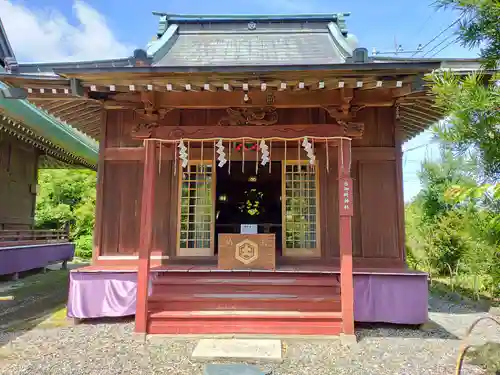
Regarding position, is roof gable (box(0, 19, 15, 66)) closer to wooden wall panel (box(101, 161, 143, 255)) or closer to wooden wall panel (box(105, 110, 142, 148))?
wooden wall panel (box(105, 110, 142, 148))

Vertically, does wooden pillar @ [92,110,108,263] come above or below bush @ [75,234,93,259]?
above

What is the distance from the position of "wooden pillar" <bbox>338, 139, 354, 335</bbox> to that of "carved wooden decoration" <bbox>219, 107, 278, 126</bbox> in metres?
1.31

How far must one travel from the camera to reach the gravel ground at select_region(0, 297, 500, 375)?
12.8 feet

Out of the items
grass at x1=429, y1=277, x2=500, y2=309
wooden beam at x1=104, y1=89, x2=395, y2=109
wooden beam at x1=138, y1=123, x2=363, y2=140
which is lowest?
grass at x1=429, y1=277, x2=500, y2=309

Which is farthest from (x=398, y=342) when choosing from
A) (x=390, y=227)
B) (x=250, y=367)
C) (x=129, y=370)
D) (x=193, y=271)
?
(x=129, y=370)

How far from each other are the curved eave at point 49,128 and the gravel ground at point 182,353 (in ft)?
18.6

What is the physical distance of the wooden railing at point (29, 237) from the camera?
30.3 ft

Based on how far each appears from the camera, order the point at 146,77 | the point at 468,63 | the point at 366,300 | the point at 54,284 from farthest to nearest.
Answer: the point at 54,284
the point at 366,300
the point at 468,63
the point at 146,77

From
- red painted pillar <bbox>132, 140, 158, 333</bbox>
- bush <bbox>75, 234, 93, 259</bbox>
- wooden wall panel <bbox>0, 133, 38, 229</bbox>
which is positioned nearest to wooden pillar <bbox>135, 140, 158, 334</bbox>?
red painted pillar <bbox>132, 140, 158, 333</bbox>

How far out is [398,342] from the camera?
15.8 ft

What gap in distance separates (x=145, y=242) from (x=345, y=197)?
3.01m

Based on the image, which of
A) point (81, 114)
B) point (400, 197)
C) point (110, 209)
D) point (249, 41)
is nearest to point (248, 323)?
point (110, 209)

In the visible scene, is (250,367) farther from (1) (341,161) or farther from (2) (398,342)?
(1) (341,161)

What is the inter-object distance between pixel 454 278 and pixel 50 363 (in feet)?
31.4
